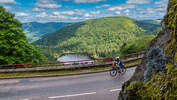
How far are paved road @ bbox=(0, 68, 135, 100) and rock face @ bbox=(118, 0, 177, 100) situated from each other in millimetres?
5200

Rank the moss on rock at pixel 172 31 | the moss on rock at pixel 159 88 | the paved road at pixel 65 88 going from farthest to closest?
the paved road at pixel 65 88, the moss on rock at pixel 172 31, the moss on rock at pixel 159 88

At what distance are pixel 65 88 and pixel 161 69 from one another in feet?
26.8

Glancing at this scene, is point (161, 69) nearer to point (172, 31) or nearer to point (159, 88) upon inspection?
point (159, 88)

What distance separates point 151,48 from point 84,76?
8.85 meters

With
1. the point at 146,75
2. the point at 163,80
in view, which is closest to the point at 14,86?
the point at 146,75

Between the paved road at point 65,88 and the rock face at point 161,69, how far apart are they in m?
5.20

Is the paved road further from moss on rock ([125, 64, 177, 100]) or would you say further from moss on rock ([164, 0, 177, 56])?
moss on rock ([164, 0, 177, 56])

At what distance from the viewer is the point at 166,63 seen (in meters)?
3.92

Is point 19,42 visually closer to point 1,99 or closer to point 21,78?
point 21,78

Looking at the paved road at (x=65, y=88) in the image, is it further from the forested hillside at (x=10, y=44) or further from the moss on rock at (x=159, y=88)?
the forested hillside at (x=10, y=44)

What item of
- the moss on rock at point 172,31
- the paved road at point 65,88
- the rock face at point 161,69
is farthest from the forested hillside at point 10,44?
the moss on rock at point 172,31

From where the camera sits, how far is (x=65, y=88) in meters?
10.5

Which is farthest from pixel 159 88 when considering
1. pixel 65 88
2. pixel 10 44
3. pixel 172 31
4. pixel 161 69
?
pixel 10 44

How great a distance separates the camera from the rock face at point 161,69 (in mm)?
3270
